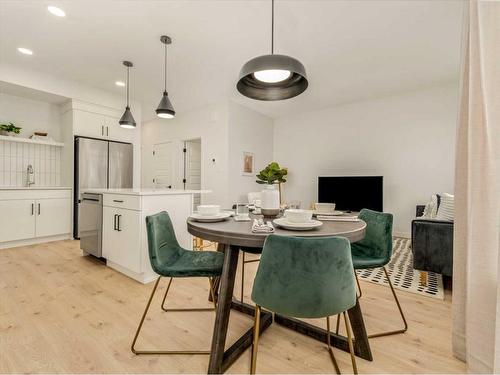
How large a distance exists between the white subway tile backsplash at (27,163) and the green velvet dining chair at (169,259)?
416cm

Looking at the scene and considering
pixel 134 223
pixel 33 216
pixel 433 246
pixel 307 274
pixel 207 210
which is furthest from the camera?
pixel 33 216

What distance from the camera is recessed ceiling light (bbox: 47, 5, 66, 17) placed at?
96.9 inches

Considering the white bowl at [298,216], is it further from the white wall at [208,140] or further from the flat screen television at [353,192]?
the flat screen television at [353,192]

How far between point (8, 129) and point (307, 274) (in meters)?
5.22

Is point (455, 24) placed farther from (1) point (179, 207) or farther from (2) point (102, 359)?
(2) point (102, 359)

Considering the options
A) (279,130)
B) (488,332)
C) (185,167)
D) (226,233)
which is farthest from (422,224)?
(185,167)

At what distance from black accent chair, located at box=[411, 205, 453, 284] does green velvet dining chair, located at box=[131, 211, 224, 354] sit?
2004mm

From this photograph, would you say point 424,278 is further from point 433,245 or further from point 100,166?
point 100,166

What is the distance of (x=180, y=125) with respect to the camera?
19.4ft

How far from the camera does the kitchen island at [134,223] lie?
2438 mm

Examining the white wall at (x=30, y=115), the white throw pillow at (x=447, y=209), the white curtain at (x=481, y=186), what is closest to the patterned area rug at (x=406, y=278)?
the white throw pillow at (x=447, y=209)

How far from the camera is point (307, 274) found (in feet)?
3.30

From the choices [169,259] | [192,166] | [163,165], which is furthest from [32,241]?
[169,259]

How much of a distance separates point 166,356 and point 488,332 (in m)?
1.71
